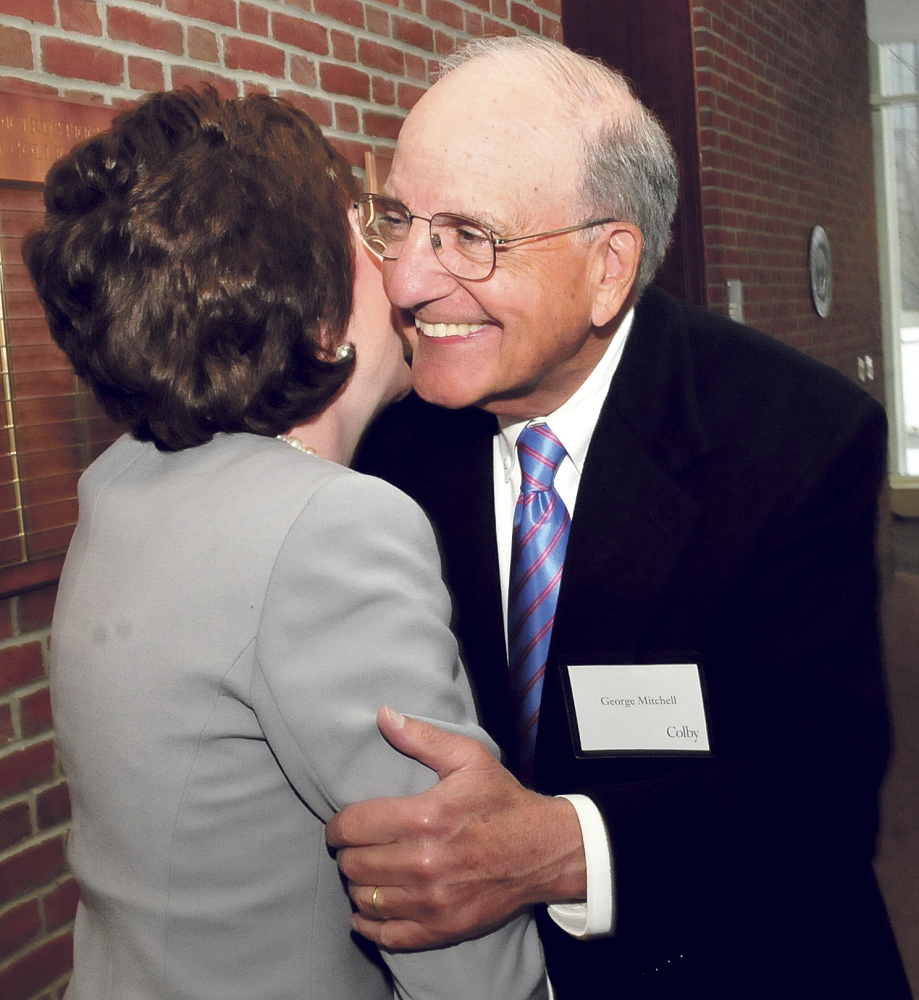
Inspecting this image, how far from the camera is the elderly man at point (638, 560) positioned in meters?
1.36

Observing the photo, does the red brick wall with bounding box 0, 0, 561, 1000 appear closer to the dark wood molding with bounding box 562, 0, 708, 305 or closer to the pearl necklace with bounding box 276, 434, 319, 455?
the pearl necklace with bounding box 276, 434, 319, 455

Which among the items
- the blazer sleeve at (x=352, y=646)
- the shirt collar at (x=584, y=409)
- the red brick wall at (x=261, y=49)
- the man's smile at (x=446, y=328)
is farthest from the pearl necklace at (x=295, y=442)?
the red brick wall at (x=261, y=49)

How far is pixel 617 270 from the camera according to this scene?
1.60m

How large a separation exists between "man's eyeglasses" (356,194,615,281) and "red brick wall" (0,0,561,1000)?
36.5 inches

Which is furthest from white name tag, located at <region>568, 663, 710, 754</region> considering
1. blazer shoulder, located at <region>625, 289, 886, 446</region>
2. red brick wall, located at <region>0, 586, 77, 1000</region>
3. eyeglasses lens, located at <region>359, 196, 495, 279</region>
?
red brick wall, located at <region>0, 586, 77, 1000</region>

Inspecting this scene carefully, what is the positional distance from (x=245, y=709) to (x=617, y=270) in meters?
0.94

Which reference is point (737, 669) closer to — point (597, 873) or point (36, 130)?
point (597, 873)

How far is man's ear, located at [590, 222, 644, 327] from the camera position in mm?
1589

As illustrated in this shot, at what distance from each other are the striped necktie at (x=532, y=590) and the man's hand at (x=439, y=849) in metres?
0.34

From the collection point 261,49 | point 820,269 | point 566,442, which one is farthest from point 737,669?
point 820,269

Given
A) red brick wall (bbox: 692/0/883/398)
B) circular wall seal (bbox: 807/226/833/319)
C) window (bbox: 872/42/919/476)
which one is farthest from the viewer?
window (bbox: 872/42/919/476)

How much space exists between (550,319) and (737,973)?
3.31 feet

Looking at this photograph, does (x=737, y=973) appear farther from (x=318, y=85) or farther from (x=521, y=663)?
(x=318, y=85)

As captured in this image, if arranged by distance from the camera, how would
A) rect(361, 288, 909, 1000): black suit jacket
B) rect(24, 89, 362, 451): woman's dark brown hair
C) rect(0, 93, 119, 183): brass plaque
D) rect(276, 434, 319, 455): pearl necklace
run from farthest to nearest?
rect(0, 93, 119, 183): brass plaque → rect(361, 288, 909, 1000): black suit jacket → rect(276, 434, 319, 455): pearl necklace → rect(24, 89, 362, 451): woman's dark brown hair
